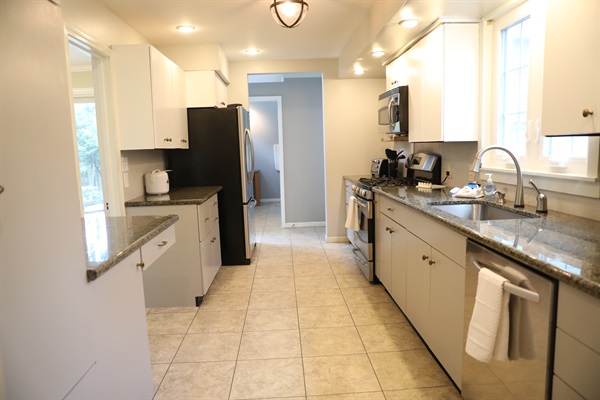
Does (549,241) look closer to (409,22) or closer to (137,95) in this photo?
(409,22)

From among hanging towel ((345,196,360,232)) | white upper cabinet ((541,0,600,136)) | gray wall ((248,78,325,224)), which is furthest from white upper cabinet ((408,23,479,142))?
gray wall ((248,78,325,224))

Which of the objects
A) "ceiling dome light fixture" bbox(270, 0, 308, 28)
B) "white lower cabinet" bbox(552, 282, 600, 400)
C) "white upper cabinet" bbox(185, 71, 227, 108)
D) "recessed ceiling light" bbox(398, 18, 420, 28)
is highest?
"ceiling dome light fixture" bbox(270, 0, 308, 28)

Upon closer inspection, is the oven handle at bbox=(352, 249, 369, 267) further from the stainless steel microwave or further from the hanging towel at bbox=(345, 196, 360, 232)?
the stainless steel microwave

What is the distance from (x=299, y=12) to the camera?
8.20ft

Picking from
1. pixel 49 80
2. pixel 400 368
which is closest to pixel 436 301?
pixel 400 368

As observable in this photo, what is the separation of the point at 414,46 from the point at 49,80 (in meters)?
2.80

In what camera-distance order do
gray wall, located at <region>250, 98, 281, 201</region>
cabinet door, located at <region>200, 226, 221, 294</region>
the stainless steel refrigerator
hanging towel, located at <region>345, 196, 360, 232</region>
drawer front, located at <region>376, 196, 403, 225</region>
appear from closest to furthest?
drawer front, located at <region>376, 196, 403, 225</region>, cabinet door, located at <region>200, 226, 221, 294</region>, hanging towel, located at <region>345, 196, 360, 232</region>, the stainless steel refrigerator, gray wall, located at <region>250, 98, 281, 201</region>

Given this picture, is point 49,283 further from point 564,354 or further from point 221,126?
point 221,126

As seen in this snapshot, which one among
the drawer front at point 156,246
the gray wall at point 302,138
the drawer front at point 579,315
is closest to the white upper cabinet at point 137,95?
the drawer front at point 156,246

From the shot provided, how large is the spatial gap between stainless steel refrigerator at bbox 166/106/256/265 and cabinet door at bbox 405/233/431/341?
6.95 feet

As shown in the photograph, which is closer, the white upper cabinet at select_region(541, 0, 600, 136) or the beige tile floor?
the white upper cabinet at select_region(541, 0, 600, 136)

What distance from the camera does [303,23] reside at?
3512 mm

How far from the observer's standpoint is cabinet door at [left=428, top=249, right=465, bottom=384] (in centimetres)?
177

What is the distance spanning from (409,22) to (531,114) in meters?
1.04
